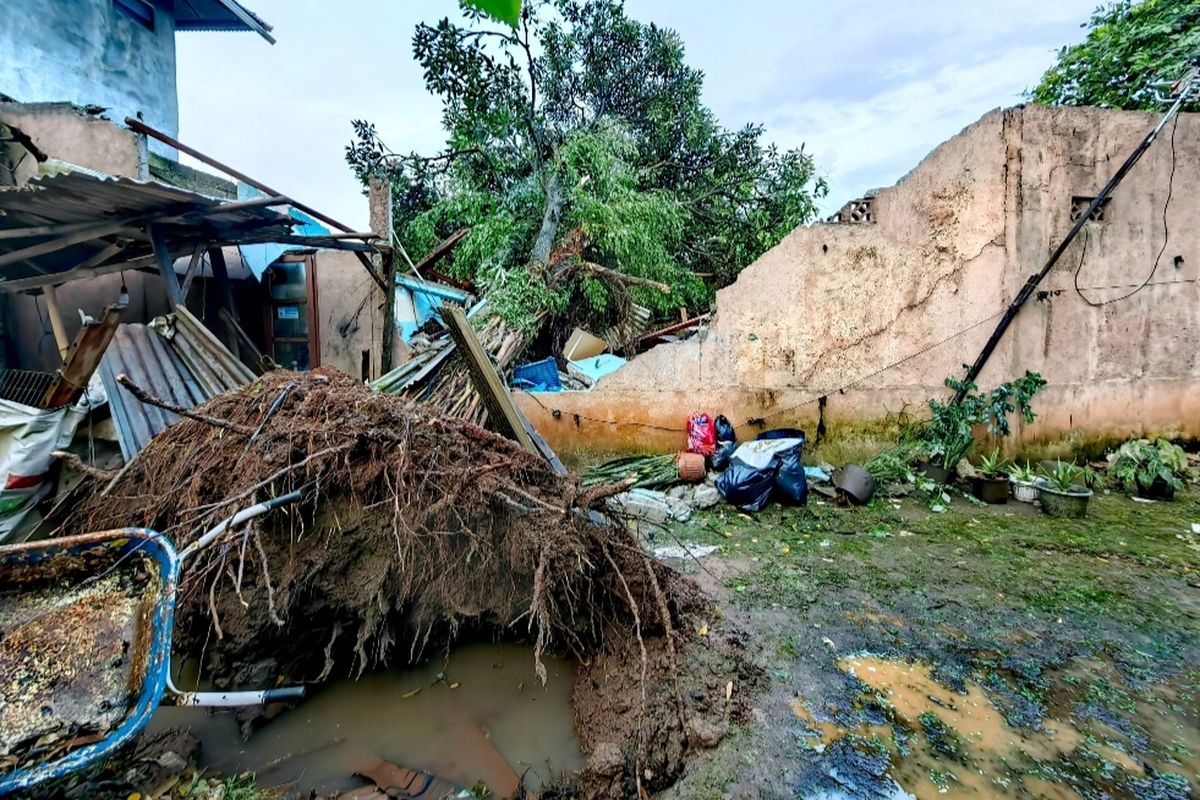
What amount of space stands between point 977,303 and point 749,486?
3.45m

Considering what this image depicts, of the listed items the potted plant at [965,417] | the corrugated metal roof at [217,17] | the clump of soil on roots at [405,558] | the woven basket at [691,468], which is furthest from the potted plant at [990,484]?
the corrugated metal roof at [217,17]

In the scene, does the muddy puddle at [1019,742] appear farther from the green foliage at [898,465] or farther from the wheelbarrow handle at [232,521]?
the green foliage at [898,465]

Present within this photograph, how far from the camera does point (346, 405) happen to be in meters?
2.95

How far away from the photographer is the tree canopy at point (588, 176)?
24.6 ft

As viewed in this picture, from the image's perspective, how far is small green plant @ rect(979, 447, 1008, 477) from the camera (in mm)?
5598

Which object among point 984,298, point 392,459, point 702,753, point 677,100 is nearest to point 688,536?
point 702,753

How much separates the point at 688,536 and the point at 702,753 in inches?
97.5

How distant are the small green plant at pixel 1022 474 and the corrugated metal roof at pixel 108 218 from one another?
7814 millimetres

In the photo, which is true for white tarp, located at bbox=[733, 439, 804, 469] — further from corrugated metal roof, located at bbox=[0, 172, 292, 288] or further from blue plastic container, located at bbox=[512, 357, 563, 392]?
corrugated metal roof, located at bbox=[0, 172, 292, 288]

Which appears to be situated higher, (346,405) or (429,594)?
(346,405)

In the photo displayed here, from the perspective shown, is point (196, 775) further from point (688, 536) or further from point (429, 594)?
point (688, 536)

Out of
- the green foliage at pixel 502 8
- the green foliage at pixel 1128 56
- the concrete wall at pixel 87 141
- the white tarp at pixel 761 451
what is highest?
the green foliage at pixel 1128 56

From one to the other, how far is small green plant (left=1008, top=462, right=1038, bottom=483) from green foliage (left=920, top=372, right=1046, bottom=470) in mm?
374

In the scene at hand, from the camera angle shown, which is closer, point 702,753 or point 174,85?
point 702,753
